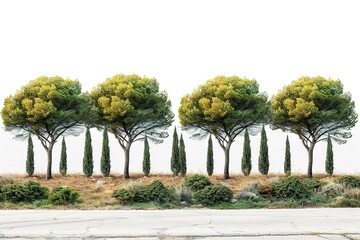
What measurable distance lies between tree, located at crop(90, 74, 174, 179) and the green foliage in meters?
15.9

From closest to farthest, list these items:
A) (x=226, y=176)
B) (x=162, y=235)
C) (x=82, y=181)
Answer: (x=162, y=235) < (x=82, y=181) < (x=226, y=176)

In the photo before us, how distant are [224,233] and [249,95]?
29.9m

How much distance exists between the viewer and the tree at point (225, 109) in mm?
39938

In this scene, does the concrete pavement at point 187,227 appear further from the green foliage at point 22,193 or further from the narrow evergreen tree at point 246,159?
the narrow evergreen tree at point 246,159

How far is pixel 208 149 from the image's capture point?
41750 millimetres

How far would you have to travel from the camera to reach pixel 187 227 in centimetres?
1275

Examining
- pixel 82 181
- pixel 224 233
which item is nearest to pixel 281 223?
pixel 224 233

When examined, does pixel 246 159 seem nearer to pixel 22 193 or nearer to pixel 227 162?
pixel 227 162

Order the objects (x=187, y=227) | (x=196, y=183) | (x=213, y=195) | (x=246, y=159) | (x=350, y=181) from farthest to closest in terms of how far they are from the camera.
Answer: (x=246, y=159) → (x=350, y=181) → (x=196, y=183) → (x=213, y=195) → (x=187, y=227)

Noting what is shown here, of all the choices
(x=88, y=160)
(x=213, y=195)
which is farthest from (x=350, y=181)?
(x=88, y=160)

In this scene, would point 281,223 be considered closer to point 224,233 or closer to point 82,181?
point 224,233

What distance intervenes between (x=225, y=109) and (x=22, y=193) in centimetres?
2035

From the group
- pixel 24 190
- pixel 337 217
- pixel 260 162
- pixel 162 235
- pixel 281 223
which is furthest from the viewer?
pixel 260 162

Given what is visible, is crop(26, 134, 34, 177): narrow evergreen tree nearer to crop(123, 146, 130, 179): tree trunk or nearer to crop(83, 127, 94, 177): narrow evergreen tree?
crop(83, 127, 94, 177): narrow evergreen tree
